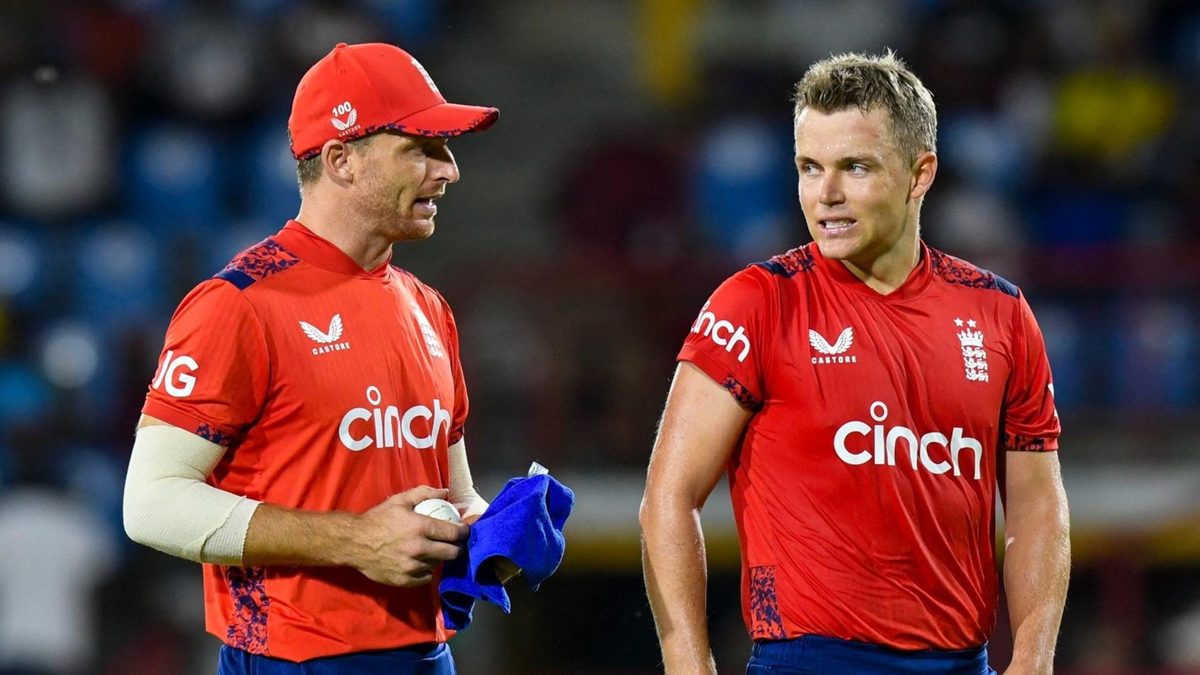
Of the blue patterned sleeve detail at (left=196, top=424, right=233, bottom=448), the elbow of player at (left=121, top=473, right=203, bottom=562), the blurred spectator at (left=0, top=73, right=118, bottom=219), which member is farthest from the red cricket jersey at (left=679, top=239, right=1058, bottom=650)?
the blurred spectator at (left=0, top=73, right=118, bottom=219)

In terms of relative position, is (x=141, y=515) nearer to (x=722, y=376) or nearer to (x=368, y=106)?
(x=368, y=106)

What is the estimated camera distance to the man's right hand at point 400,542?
11.2 feet

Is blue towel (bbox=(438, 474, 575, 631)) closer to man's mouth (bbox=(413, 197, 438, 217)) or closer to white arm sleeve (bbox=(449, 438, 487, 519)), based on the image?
white arm sleeve (bbox=(449, 438, 487, 519))

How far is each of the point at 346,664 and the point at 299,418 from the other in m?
0.51

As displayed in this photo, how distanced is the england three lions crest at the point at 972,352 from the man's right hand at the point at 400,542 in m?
1.13

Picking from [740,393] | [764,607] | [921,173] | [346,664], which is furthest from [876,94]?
[346,664]

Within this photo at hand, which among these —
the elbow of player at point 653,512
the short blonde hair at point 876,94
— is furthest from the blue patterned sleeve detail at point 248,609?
the short blonde hair at point 876,94

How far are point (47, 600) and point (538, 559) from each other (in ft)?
17.6

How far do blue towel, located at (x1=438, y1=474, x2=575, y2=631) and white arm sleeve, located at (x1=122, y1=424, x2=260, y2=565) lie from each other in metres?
0.44

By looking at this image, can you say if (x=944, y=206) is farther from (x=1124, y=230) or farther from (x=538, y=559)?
(x=538, y=559)

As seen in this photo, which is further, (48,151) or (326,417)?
(48,151)

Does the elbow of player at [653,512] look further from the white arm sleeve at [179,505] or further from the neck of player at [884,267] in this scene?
the white arm sleeve at [179,505]

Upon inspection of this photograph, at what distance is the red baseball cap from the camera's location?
371 centimetres

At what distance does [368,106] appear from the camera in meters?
3.72
